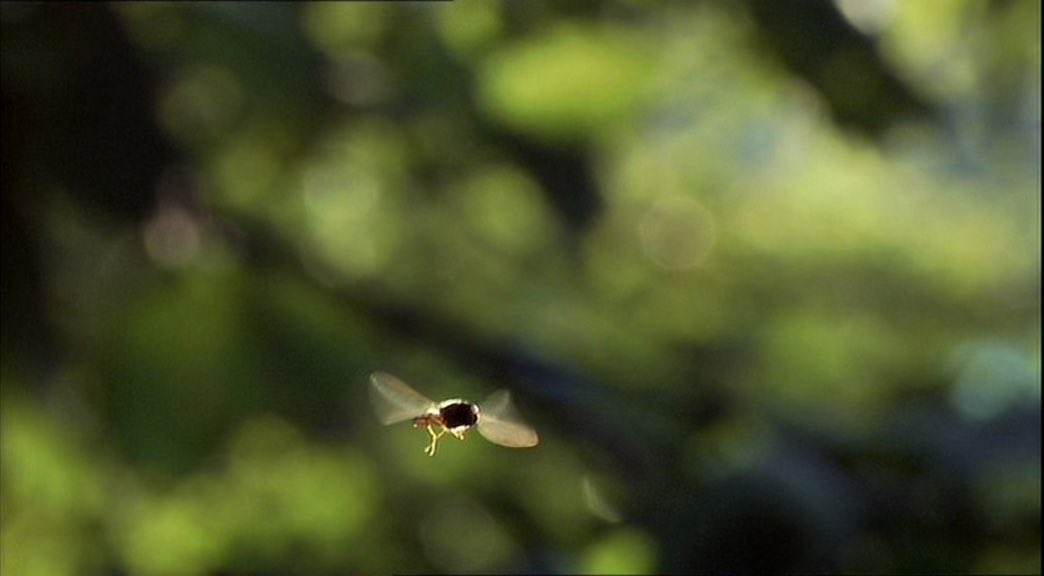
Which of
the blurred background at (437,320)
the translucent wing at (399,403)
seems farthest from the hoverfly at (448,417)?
the blurred background at (437,320)

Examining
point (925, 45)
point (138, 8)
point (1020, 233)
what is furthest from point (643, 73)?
point (1020, 233)

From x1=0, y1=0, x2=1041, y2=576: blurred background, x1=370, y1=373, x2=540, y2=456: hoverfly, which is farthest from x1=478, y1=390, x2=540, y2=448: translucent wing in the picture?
x1=0, y1=0, x2=1041, y2=576: blurred background

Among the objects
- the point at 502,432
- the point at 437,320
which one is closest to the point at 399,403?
the point at 502,432

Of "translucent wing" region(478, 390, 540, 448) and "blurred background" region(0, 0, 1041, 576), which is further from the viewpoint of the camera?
"blurred background" region(0, 0, 1041, 576)

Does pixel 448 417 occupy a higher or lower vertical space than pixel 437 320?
lower

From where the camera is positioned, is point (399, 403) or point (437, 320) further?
point (437, 320)

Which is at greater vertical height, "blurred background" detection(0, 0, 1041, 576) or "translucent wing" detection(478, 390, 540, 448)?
"blurred background" detection(0, 0, 1041, 576)

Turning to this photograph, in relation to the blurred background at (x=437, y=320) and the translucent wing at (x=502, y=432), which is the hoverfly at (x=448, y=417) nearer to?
the translucent wing at (x=502, y=432)

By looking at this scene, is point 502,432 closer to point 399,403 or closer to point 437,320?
point 399,403

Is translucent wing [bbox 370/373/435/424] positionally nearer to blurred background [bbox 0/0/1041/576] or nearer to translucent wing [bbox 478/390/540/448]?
translucent wing [bbox 478/390/540/448]
